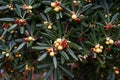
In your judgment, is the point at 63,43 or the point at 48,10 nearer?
the point at 63,43

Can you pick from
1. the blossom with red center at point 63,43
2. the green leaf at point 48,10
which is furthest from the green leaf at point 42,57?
the green leaf at point 48,10

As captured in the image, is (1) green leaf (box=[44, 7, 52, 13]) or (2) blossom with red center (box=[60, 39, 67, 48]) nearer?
(2) blossom with red center (box=[60, 39, 67, 48])

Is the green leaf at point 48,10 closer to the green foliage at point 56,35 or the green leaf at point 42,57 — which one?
the green foliage at point 56,35

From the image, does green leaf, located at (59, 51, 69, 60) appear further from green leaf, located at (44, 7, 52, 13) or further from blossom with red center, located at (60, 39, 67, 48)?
green leaf, located at (44, 7, 52, 13)

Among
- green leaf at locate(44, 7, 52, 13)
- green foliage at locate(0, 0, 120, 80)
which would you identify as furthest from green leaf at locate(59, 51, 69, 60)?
green leaf at locate(44, 7, 52, 13)

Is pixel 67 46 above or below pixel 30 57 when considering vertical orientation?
above

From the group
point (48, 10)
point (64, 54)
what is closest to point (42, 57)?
point (64, 54)

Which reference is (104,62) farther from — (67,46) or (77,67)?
(77,67)

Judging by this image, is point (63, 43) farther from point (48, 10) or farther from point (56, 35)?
point (48, 10)

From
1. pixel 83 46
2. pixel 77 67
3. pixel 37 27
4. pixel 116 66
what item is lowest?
pixel 77 67

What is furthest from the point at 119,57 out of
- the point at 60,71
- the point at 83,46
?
the point at 60,71

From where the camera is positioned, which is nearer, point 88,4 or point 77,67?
point 88,4
